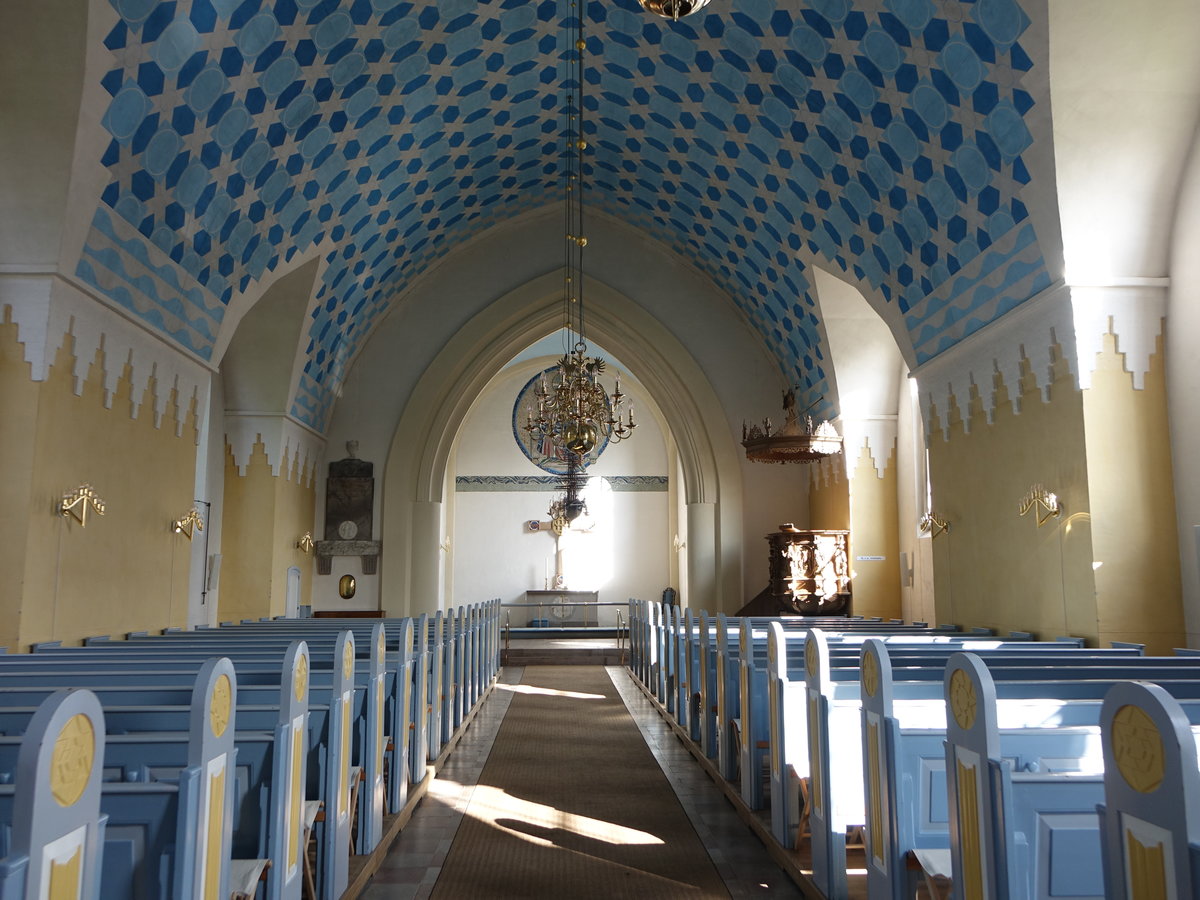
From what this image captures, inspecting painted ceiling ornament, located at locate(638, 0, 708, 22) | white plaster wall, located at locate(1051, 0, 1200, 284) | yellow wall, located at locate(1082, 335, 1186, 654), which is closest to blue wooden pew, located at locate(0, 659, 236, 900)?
painted ceiling ornament, located at locate(638, 0, 708, 22)

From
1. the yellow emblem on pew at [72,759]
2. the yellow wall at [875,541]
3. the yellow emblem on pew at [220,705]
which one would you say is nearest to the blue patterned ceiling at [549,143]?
the yellow wall at [875,541]

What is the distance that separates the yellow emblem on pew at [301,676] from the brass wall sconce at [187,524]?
17.8 feet

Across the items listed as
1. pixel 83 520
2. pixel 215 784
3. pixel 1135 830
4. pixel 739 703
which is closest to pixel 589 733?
pixel 739 703

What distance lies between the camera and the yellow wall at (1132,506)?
587 cm

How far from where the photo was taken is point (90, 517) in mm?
6340

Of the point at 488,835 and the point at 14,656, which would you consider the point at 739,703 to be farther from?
the point at 14,656

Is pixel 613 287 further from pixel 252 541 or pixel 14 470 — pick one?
pixel 14 470

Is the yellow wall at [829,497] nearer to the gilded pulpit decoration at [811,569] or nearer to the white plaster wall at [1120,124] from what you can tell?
the gilded pulpit decoration at [811,569]

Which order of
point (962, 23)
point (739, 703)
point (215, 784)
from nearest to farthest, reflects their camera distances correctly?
point (215, 784) < point (739, 703) < point (962, 23)

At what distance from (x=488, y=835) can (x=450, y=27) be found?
6584 millimetres

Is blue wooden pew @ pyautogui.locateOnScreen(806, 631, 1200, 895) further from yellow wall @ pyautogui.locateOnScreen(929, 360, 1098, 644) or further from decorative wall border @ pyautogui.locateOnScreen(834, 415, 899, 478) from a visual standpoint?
decorative wall border @ pyautogui.locateOnScreen(834, 415, 899, 478)

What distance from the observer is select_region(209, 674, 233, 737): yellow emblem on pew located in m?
2.17

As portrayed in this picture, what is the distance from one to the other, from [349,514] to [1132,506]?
→ 31.6ft

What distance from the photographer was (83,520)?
20.1ft
